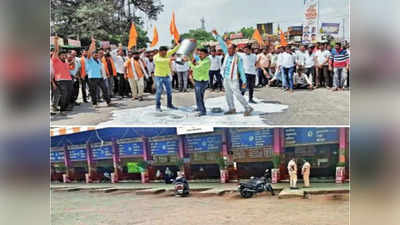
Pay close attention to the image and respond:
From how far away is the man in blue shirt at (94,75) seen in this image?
4.21 m

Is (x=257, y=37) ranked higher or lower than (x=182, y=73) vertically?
higher

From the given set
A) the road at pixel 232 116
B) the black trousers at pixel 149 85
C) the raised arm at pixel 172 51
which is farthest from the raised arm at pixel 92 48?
the raised arm at pixel 172 51

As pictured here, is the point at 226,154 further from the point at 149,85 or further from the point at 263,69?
the point at 149,85

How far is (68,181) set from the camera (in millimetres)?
4336

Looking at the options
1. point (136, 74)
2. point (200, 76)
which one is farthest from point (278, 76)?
point (136, 74)

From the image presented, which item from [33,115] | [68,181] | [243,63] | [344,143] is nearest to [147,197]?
[68,181]

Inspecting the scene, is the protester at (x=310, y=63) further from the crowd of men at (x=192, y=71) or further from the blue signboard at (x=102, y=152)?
the blue signboard at (x=102, y=152)

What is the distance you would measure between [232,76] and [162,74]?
0.61 m

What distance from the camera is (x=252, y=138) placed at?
4074 mm

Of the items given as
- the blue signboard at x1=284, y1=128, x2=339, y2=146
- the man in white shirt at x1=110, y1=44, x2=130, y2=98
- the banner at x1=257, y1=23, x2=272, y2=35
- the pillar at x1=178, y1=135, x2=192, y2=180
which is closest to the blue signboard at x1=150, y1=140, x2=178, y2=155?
the pillar at x1=178, y1=135, x2=192, y2=180

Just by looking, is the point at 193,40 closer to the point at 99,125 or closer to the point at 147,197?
the point at 99,125

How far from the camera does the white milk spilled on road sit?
4.06m

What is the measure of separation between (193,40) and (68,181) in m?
1.71

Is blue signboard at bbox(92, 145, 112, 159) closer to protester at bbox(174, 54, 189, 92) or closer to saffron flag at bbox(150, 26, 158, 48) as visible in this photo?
protester at bbox(174, 54, 189, 92)
